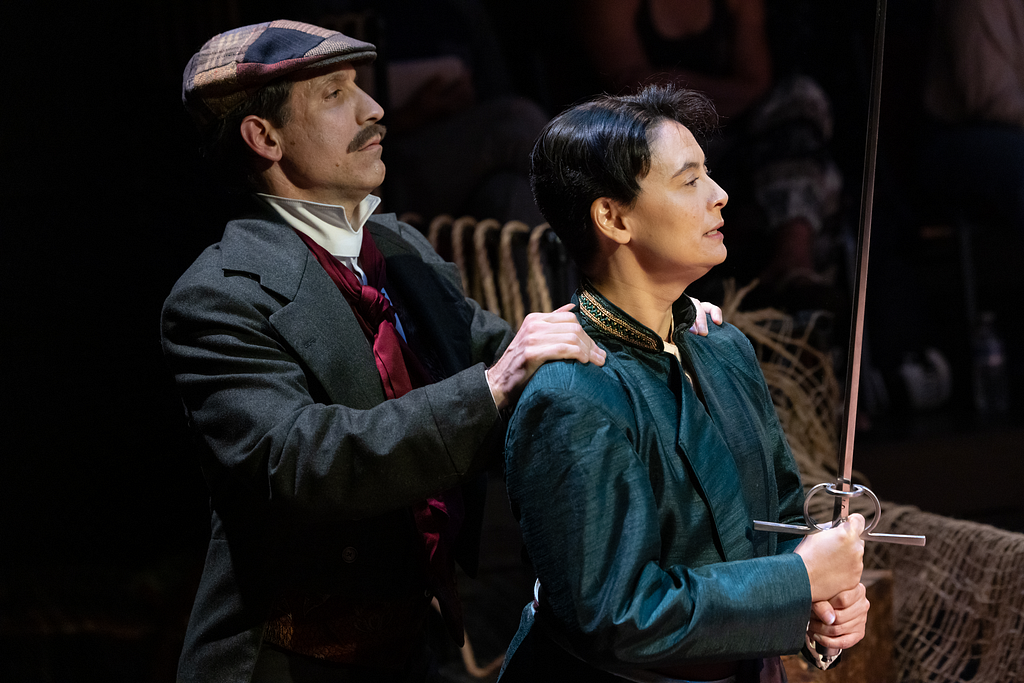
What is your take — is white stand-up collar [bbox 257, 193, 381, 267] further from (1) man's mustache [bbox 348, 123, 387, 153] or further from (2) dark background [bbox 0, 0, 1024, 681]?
(2) dark background [bbox 0, 0, 1024, 681]

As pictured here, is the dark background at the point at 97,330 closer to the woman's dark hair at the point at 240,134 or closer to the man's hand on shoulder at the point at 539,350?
the woman's dark hair at the point at 240,134

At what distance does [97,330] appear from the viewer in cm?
245

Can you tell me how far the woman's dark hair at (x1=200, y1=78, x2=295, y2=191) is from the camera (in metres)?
1.61

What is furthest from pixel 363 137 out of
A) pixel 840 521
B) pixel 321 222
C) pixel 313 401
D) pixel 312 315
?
pixel 840 521

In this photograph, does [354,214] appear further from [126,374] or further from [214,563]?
[126,374]

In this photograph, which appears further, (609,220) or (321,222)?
(321,222)

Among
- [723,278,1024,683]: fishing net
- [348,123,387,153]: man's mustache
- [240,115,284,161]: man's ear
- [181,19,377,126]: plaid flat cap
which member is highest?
[181,19,377,126]: plaid flat cap

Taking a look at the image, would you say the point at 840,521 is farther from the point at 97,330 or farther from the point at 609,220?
the point at 97,330

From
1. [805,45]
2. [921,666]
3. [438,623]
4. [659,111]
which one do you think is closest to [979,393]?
[805,45]

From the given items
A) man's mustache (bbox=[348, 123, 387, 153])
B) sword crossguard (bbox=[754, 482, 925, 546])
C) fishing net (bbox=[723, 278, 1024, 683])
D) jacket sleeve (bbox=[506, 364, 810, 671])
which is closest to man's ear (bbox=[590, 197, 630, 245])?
jacket sleeve (bbox=[506, 364, 810, 671])

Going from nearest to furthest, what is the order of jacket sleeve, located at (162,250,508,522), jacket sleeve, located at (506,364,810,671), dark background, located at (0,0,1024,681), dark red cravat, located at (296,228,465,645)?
jacket sleeve, located at (506,364,810,671)
jacket sleeve, located at (162,250,508,522)
dark red cravat, located at (296,228,465,645)
dark background, located at (0,0,1024,681)

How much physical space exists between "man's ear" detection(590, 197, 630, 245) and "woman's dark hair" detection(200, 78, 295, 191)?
2.04 ft

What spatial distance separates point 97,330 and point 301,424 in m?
1.32

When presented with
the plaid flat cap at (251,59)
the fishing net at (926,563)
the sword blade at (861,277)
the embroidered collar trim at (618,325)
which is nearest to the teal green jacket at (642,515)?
the embroidered collar trim at (618,325)
